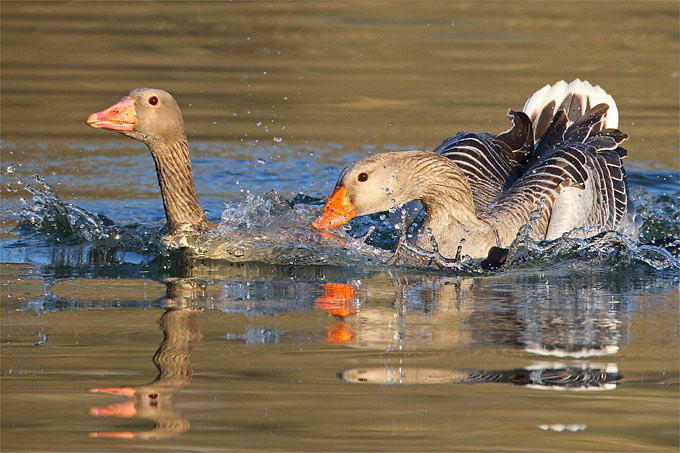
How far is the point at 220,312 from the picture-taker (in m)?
6.00

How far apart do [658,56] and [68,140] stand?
9.91 metres

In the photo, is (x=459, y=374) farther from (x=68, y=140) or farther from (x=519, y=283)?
(x=68, y=140)

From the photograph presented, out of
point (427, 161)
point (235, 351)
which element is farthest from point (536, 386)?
point (427, 161)

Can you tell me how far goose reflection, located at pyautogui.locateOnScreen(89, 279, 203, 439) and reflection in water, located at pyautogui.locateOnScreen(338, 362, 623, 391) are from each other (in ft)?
2.58

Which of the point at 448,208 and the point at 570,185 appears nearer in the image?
the point at 448,208

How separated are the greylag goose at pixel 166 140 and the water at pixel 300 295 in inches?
11.6

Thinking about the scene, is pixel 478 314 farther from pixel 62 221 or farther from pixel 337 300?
pixel 62 221

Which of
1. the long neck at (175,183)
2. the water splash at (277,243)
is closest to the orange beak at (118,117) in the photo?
the long neck at (175,183)

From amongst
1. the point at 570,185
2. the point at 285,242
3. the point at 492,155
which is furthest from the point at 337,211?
the point at 492,155

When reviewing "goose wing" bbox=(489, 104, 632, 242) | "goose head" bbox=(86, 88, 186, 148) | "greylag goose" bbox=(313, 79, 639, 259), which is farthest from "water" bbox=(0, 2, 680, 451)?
"goose head" bbox=(86, 88, 186, 148)

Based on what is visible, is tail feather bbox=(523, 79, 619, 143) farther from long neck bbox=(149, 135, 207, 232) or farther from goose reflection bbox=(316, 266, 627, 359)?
long neck bbox=(149, 135, 207, 232)

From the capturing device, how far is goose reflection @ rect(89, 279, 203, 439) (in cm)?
429

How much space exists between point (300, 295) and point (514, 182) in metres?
3.29

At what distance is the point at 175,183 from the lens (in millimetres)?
8273
